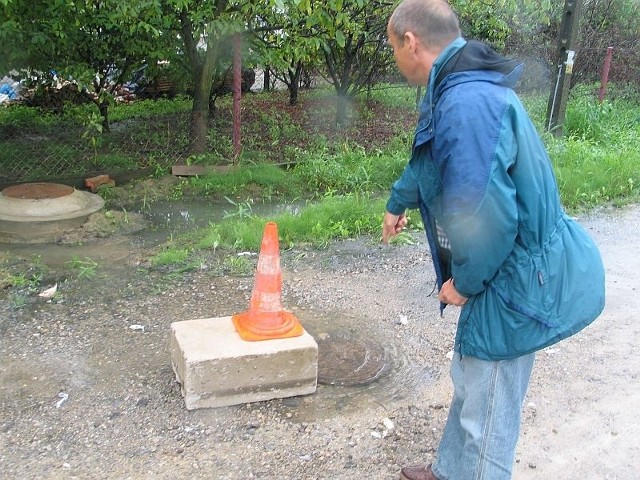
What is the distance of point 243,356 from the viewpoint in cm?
331

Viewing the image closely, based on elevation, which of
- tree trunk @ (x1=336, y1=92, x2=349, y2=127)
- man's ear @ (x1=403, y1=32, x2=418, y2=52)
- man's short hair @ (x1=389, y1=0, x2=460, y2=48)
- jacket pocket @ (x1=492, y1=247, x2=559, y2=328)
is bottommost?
tree trunk @ (x1=336, y1=92, x2=349, y2=127)

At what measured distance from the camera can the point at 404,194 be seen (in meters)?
2.55

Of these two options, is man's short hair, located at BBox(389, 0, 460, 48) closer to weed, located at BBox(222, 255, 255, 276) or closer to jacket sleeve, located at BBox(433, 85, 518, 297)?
jacket sleeve, located at BBox(433, 85, 518, 297)

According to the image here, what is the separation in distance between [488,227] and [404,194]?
1.85ft

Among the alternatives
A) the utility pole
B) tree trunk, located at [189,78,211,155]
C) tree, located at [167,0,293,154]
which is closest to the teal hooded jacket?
tree, located at [167,0,293,154]

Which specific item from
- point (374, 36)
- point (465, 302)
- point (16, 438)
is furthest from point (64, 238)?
point (374, 36)

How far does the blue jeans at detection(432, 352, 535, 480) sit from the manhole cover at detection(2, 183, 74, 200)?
4956mm

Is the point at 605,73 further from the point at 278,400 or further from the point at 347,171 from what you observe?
the point at 278,400

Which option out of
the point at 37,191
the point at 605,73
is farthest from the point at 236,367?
the point at 605,73

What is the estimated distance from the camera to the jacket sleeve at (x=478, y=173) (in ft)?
6.57

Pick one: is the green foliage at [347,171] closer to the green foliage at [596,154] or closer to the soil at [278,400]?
the green foliage at [596,154]

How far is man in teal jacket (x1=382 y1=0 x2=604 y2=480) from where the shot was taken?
2027 millimetres

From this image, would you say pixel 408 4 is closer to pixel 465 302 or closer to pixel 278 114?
pixel 465 302

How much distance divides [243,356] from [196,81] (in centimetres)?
567
